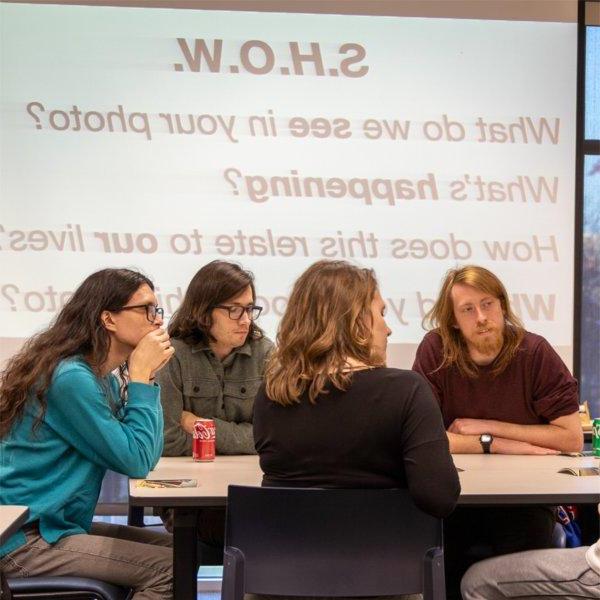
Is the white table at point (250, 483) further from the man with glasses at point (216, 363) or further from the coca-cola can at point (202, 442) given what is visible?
the man with glasses at point (216, 363)

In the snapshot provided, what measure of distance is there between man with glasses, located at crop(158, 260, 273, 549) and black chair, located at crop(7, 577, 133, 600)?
33.0 inches

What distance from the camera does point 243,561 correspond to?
221 centimetres

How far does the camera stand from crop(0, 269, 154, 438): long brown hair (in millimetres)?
2660

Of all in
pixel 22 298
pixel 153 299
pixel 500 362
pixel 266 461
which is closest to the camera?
pixel 266 461

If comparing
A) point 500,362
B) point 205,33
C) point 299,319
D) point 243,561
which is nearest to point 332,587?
point 243,561

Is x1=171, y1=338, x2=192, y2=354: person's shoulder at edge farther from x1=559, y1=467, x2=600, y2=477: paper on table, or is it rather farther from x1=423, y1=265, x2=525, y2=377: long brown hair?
x1=559, y1=467, x2=600, y2=477: paper on table

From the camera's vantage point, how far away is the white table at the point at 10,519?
86.1 inches

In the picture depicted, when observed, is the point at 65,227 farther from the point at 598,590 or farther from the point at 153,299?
the point at 598,590

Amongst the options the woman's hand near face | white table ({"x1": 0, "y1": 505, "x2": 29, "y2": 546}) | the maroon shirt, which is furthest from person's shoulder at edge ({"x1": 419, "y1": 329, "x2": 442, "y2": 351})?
white table ({"x1": 0, "y1": 505, "x2": 29, "y2": 546})

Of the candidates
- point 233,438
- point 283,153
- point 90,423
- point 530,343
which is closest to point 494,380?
point 530,343

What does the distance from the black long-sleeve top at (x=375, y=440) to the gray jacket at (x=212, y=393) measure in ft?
3.74

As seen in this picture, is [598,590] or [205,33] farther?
[205,33]

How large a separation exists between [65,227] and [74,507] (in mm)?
2472

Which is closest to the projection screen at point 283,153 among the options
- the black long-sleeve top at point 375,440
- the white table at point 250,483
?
the white table at point 250,483
